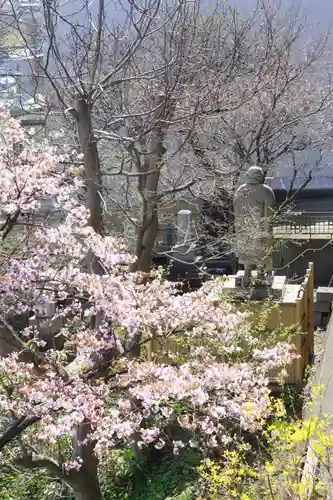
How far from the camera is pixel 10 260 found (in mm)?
5902

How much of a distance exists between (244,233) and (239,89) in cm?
464

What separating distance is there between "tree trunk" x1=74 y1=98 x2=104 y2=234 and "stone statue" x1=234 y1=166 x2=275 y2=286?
2.85 meters

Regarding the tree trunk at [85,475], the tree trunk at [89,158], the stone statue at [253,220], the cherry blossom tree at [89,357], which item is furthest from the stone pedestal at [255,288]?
the tree trunk at [85,475]

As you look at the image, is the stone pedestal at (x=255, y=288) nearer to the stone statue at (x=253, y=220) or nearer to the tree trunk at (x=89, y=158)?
the stone statue at (x=253, y=220)

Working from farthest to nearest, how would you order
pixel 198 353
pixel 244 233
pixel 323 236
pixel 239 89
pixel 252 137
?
pixel 323 236, pixel 252 137, pixel 239 89, pixel 244 233, pixel 198 353

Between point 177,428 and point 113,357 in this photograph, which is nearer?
point 113,357

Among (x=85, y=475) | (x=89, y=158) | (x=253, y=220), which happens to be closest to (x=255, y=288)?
(x=253, y=220)

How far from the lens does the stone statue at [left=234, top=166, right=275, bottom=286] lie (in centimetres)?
984

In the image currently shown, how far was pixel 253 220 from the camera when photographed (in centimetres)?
1028

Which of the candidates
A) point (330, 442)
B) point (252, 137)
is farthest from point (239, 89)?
point (330, 442)

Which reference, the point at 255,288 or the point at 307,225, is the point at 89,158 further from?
the point at 307,225

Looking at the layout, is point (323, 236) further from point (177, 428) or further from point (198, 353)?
point (198, 353)

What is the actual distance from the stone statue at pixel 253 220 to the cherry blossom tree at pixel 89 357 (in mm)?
2996

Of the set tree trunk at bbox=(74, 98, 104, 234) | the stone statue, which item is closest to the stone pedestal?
the stone statue
